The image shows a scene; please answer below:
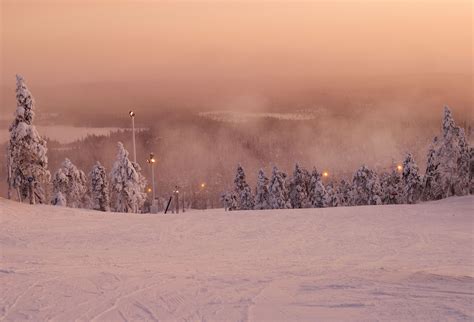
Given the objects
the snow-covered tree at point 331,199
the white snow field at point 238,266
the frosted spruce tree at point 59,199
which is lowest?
the white snow field at point 238,266

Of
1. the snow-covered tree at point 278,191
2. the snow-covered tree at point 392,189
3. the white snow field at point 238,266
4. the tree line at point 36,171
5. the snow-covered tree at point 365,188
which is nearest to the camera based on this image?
the white snow field at point 238,266

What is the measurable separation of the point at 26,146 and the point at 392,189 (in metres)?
57.2

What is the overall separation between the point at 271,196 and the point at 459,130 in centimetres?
2923

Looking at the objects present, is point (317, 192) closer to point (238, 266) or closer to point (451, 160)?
point (451, 160)

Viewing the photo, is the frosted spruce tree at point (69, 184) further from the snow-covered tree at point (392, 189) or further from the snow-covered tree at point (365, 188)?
the snow-covered tree at point (392, 189)

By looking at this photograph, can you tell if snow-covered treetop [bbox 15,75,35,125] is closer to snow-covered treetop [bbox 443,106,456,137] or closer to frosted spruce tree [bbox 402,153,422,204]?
snow-covered treetop [bbox 443,106,456,137]

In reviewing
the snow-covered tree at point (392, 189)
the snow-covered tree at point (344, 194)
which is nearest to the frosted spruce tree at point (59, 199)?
the snow-covered tree at point (344, 194)

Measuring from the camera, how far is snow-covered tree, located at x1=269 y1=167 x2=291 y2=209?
72675 mm

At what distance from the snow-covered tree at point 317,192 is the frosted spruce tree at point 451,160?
2432cm

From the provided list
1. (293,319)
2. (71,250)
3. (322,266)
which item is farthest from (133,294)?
(71,250)

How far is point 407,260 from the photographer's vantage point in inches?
622

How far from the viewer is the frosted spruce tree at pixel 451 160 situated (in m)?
50.0

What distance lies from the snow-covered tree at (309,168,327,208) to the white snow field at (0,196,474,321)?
4707 centimetres

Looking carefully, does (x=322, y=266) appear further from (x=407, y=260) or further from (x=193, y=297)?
(x=193, y=297)
